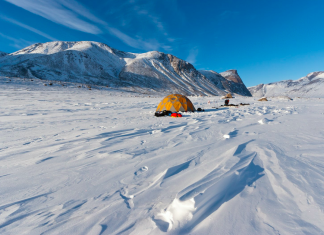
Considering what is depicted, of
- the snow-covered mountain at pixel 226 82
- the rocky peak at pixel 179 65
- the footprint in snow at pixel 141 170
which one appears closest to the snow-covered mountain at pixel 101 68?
the rocky peak at pixel 179 65

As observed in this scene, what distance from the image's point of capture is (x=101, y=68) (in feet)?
222

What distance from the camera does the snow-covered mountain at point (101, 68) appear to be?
5003cm

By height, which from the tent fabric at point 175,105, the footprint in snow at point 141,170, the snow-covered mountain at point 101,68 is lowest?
the footprint in snow at point 141,170

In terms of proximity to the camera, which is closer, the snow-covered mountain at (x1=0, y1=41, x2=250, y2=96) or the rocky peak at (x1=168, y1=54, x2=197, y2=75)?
the snow-covered mountain at (x1=0, y1=41, x2=250, y2=96)

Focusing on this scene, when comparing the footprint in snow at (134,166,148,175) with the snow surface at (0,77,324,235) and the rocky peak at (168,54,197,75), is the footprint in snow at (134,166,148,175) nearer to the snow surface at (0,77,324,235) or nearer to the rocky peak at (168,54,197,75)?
the snow surface at (0,77,324,235)

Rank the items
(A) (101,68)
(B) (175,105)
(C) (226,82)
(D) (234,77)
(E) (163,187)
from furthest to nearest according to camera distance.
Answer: (D) (234,77) → (C) (226,82) → (A) (101,68) → (B) (175,105) → (E) (163,187)

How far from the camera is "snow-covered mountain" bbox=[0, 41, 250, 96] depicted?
5003 centimetres

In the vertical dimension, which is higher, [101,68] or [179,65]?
[179,65]

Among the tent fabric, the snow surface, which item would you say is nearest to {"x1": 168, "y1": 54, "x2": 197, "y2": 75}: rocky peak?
the tent fabric

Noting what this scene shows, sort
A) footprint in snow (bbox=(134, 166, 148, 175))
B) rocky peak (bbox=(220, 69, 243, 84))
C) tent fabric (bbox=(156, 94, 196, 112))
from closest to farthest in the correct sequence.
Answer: footprint in snow (bbox=(134, 166, 148, 175)) < tent fabric (bbox=(156, 94, 196, 112)) < rocky peak (bbox=(220, 69, 243, 84))

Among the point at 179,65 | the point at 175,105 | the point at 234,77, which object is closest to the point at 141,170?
the point at 175,105

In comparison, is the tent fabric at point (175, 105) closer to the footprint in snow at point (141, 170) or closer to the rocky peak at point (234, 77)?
the footprint in snow at point (141, 170)

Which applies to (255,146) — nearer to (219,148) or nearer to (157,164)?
(219,148)

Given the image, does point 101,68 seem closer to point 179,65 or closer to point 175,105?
point 179,65
